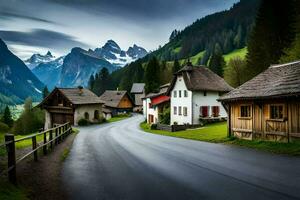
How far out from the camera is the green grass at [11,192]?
26.3 feet

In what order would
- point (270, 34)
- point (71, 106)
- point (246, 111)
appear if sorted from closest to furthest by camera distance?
point (246, 111) → point (270, 34) → point (71, 106)

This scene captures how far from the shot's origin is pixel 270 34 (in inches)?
2132

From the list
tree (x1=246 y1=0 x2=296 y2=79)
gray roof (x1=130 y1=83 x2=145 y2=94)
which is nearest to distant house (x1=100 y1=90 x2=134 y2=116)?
gray roof (x1=130 y1=83 x2=145 y2=94)

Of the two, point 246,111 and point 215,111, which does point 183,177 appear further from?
point 215,111

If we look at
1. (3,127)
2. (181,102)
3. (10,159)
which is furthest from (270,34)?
(10,159)

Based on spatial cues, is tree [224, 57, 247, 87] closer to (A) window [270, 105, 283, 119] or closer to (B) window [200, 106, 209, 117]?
(B) window [200, 106, 209, 117]

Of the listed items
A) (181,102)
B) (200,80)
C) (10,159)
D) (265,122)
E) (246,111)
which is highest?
(200,80)

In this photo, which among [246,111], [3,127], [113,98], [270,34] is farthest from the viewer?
[113,98]

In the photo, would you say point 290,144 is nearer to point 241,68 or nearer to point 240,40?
point 241,68

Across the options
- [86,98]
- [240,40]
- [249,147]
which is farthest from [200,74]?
[240,40]

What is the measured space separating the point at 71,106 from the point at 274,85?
146ft

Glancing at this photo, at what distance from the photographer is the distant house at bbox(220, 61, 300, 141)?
19.9 meters

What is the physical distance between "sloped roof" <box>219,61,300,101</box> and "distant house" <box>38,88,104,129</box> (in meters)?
39.7

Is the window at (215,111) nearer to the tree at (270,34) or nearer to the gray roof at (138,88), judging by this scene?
the tree at (270,34)
